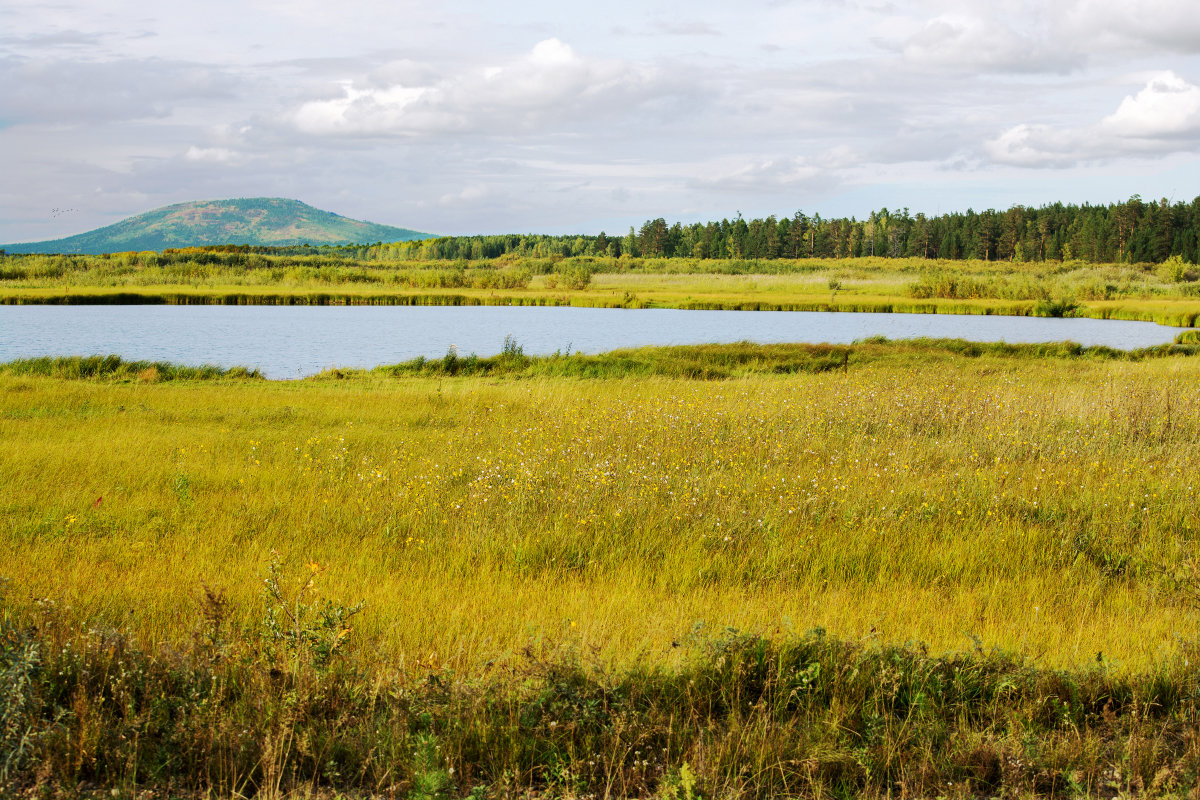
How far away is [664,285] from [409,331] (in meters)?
57.2

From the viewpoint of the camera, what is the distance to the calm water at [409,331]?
4006 centimetres

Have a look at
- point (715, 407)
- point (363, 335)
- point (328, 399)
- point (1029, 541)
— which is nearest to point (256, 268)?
point (363, 335)

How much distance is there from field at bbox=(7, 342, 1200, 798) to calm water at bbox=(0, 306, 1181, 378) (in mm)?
22697

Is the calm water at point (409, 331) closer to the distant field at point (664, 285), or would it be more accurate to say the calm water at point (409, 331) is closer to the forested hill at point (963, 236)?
the distant field at point (664, 285)

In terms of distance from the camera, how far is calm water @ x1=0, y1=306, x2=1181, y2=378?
40062 mm

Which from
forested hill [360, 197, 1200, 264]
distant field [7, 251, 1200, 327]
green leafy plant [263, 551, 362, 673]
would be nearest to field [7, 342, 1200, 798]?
green leafy plant [263, 551, 362, 673]

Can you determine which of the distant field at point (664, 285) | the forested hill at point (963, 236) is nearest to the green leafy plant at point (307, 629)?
the distant field at point (664, 285)

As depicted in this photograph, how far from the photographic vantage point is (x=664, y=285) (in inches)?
4215

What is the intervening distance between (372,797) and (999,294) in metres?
88.9

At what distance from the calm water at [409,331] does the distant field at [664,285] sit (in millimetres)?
5324

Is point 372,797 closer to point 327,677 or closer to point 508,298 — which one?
point 327,677

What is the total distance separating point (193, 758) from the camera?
13.2 feet

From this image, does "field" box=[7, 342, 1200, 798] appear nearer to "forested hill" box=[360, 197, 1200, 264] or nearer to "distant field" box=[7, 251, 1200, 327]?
"distant field" box=[7, 251, 1200, 327]

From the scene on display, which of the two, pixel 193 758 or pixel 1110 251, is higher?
pixel 1110 251
